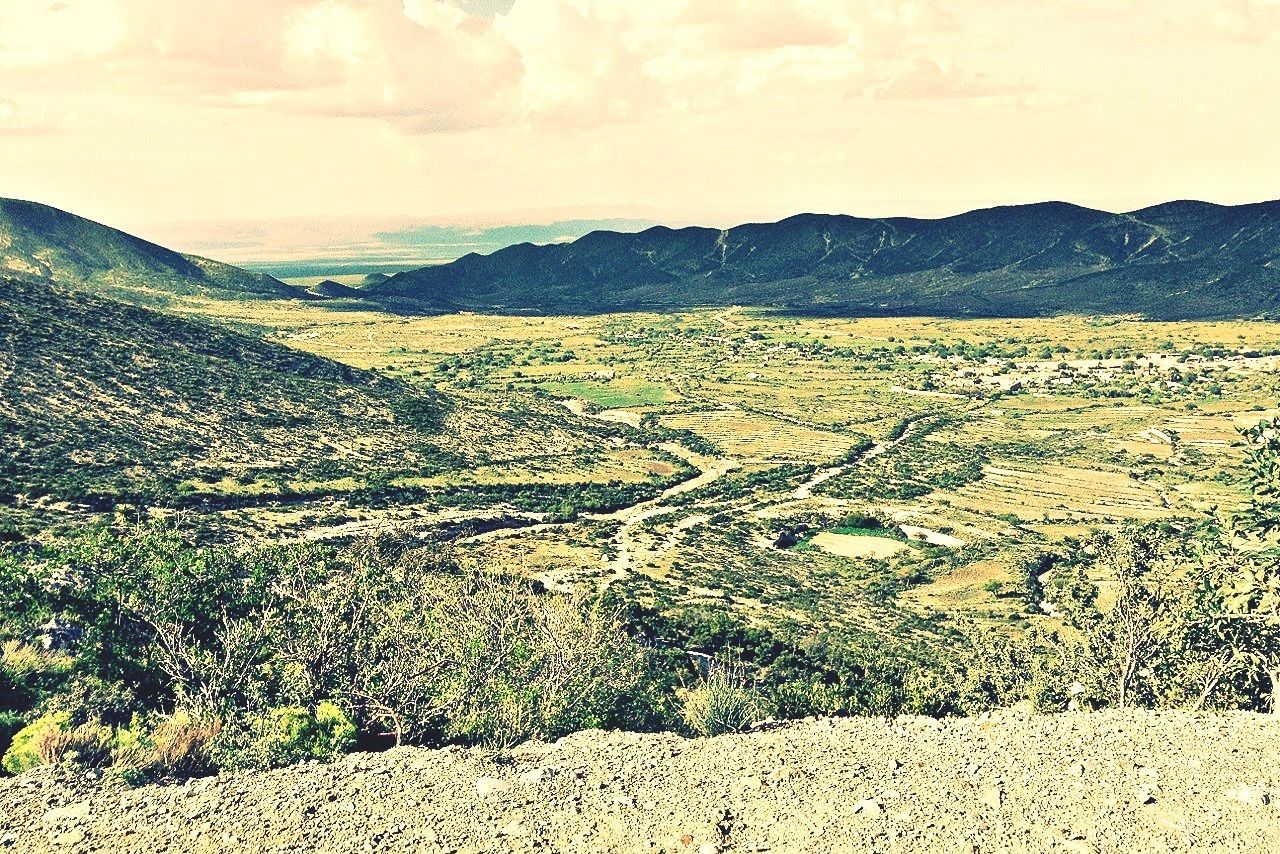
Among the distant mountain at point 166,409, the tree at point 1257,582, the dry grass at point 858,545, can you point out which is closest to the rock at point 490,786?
the tree at point 1257,582

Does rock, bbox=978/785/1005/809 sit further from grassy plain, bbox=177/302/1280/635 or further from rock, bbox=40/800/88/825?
grassy plain, bbox=177/302/1280/635

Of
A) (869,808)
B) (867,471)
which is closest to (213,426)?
(867,471)

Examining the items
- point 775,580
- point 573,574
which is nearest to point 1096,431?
point 775,580

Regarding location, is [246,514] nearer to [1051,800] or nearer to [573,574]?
[573,574]

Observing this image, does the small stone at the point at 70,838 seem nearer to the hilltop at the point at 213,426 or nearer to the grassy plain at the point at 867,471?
the grassy plain at the point at 867,471

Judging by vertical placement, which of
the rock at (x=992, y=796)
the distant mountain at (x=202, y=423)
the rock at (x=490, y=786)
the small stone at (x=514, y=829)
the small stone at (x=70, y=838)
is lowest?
the distant mountain at (x=202, y=423)

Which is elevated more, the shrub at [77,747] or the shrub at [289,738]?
the shrub at [77,747]

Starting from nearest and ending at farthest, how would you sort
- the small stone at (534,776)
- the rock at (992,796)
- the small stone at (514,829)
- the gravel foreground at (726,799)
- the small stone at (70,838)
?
the small stone at (70,838) → the gravel foreground at (726,799) → the small stone at (514,829) → the rock at (992,796) → the small stone at (534,776)

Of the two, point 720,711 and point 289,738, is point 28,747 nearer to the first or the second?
point 289,738
